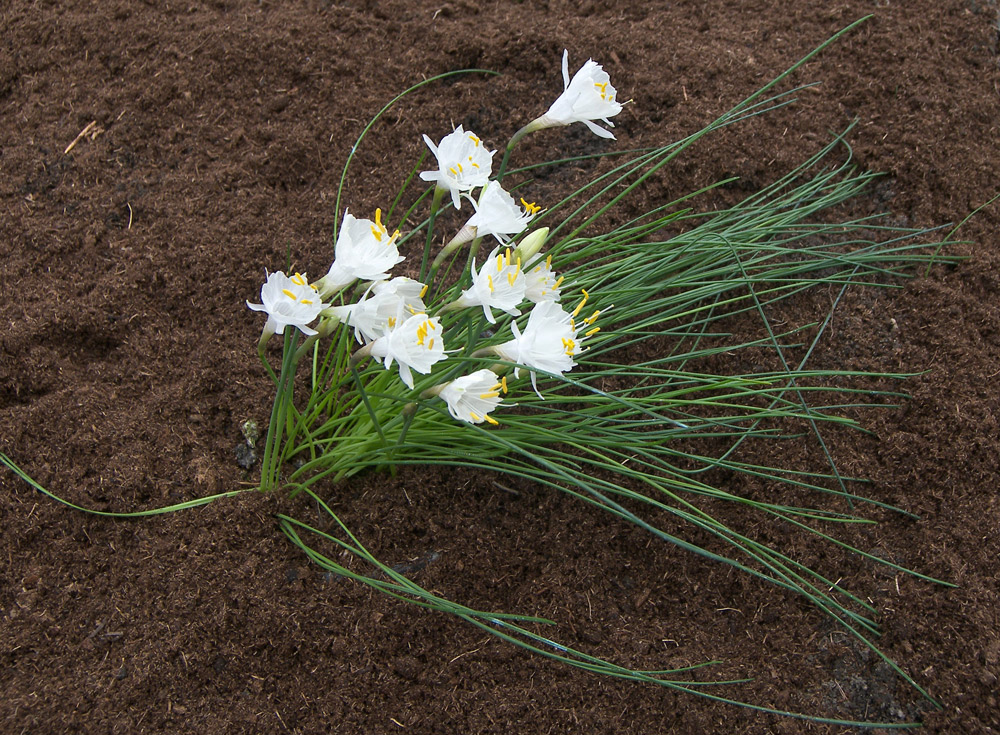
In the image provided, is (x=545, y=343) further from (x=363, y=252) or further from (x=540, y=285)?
(x=363, y=252)

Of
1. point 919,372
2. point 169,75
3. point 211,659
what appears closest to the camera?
point 211,659

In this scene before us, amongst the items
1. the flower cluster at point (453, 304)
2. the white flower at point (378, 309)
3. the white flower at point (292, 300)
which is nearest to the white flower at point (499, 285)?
the flower cluster at point (453, 304)

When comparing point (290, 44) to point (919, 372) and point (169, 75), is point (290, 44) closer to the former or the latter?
point (169, 75)

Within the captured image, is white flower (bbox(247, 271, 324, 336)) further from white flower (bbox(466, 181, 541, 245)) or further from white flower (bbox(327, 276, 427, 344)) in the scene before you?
white flower (bbox(466, 181, 541, 245))

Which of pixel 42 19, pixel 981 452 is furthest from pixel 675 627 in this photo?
pixel 42 19

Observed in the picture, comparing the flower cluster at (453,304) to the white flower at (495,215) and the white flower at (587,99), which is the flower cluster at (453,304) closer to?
the white flower at (495,215)

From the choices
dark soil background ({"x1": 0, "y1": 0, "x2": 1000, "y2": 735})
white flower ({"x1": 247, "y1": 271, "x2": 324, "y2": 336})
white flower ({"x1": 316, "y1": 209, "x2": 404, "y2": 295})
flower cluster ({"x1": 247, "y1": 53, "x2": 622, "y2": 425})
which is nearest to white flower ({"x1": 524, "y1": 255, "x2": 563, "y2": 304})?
flower cluster ({"x1": 247, "y1": 53, "x2": 622, "y2": 425})
